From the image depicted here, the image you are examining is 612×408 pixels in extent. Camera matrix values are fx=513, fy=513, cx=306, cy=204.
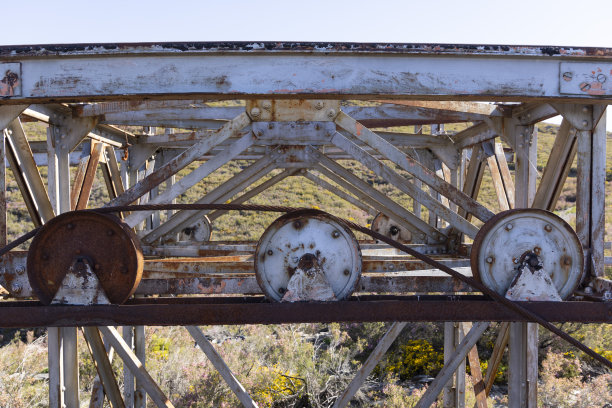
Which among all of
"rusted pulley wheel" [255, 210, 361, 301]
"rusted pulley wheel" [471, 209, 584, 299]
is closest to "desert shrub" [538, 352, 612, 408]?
"rusted pulley wheel" [471, 209, 584, 299]

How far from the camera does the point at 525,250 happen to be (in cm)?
290

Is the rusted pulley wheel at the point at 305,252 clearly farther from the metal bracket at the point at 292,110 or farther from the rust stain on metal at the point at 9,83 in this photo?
the metal bracket at the point at 292,110

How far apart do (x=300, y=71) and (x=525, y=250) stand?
5.28 feet

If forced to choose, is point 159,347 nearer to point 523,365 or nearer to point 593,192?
point 523,365

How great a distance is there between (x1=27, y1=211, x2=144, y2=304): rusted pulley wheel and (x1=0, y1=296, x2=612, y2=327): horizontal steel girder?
0.50 ft

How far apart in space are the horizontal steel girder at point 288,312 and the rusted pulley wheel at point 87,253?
152 millimetres

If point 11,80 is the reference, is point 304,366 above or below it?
below

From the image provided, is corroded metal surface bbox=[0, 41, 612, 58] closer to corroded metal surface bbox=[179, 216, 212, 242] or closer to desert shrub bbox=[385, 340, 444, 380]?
corroded metal surface bbox=[179, 216, 212, 242]

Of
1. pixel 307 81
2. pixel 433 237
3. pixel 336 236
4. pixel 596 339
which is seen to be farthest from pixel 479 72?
pixel 596 339

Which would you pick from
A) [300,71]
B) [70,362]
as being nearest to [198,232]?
[70,362]

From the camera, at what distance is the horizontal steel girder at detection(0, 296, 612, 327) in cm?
257

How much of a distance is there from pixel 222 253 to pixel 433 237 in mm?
2528

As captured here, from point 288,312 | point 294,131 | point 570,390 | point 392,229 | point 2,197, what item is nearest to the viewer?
point 288,312

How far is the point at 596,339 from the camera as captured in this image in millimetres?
11453
